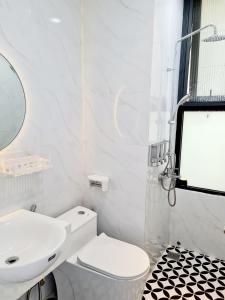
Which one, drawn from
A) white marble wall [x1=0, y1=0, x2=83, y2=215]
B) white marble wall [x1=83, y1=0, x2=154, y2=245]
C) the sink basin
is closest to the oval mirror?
white marble wall [x1=0, y1=0, x2=83, y2=215]

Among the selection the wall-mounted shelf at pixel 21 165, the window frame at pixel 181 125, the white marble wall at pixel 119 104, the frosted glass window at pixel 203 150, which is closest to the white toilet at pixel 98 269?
the white marble wall at pixel 119 104

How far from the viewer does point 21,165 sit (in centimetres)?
136

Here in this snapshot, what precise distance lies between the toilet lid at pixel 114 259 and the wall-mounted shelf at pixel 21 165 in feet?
2.31

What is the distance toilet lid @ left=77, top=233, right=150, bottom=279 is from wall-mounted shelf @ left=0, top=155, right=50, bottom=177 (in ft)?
2.31

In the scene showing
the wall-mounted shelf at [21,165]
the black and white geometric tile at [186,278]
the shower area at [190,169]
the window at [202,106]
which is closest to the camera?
the wall-mounted shelf at [21,165]

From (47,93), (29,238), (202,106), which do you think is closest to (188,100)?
(202,106)

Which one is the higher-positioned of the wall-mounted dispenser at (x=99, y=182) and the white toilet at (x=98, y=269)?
the wall-mounted dispenser at (x=99, y=182)

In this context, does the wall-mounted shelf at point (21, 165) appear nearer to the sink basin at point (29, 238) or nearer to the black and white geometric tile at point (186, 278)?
the sink basin at point (29, 238)

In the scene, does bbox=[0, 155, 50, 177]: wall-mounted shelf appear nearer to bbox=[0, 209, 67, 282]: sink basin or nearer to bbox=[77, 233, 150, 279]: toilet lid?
bbox=[0, 209, 67, 282]: sink basin

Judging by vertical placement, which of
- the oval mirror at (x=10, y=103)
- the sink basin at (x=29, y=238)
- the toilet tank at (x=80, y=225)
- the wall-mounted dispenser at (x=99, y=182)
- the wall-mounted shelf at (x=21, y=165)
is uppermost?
the oval mirror at (x=10, y=103)

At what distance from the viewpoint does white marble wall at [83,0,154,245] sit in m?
1.70

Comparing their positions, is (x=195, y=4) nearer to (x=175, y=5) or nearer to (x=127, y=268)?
(x=175, y=5)

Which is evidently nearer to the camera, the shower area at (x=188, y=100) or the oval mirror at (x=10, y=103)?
the oval mirror at (x=10, y=103)

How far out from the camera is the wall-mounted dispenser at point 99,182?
6.30 feet
